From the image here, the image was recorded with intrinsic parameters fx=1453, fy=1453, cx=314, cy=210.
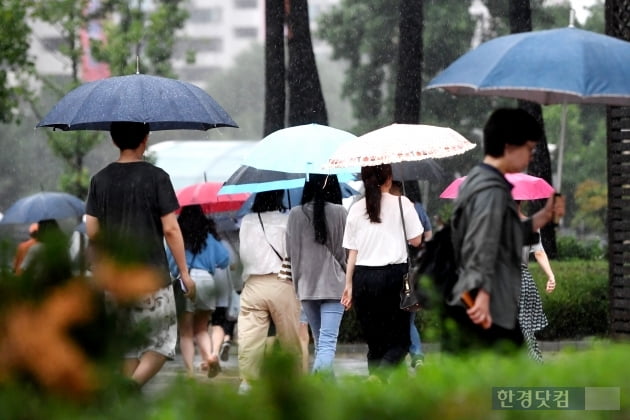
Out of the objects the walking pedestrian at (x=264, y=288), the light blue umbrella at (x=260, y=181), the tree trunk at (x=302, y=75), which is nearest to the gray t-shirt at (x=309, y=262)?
the walking pedestrian at (x=264, y=288)

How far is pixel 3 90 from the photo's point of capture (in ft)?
83.1

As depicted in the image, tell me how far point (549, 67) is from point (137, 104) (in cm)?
283

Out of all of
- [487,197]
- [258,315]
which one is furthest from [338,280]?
[487,197]

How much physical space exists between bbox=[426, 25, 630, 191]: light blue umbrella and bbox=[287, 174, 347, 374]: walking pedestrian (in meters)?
2.98

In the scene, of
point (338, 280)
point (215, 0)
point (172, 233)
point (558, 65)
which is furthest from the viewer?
point (215, 0)

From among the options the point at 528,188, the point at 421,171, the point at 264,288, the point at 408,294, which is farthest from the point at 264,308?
the point at 421,171

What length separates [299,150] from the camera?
34.4 ft

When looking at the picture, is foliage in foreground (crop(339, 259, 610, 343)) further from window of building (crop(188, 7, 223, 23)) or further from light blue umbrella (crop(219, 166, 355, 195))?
window of building (crop(188, 7, 223, 23))

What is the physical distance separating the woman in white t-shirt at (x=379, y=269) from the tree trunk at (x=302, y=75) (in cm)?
1132

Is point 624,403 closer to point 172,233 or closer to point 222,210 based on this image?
point 172,233

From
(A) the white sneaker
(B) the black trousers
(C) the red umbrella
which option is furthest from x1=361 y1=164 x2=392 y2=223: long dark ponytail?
(A) the white sneaker

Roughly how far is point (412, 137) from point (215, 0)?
136403 mm

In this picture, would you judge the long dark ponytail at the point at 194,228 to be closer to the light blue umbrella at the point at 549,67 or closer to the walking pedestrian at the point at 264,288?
the walking pedestrian at the point at 264,288

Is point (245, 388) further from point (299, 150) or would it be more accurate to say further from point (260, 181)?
point (260, 181)
